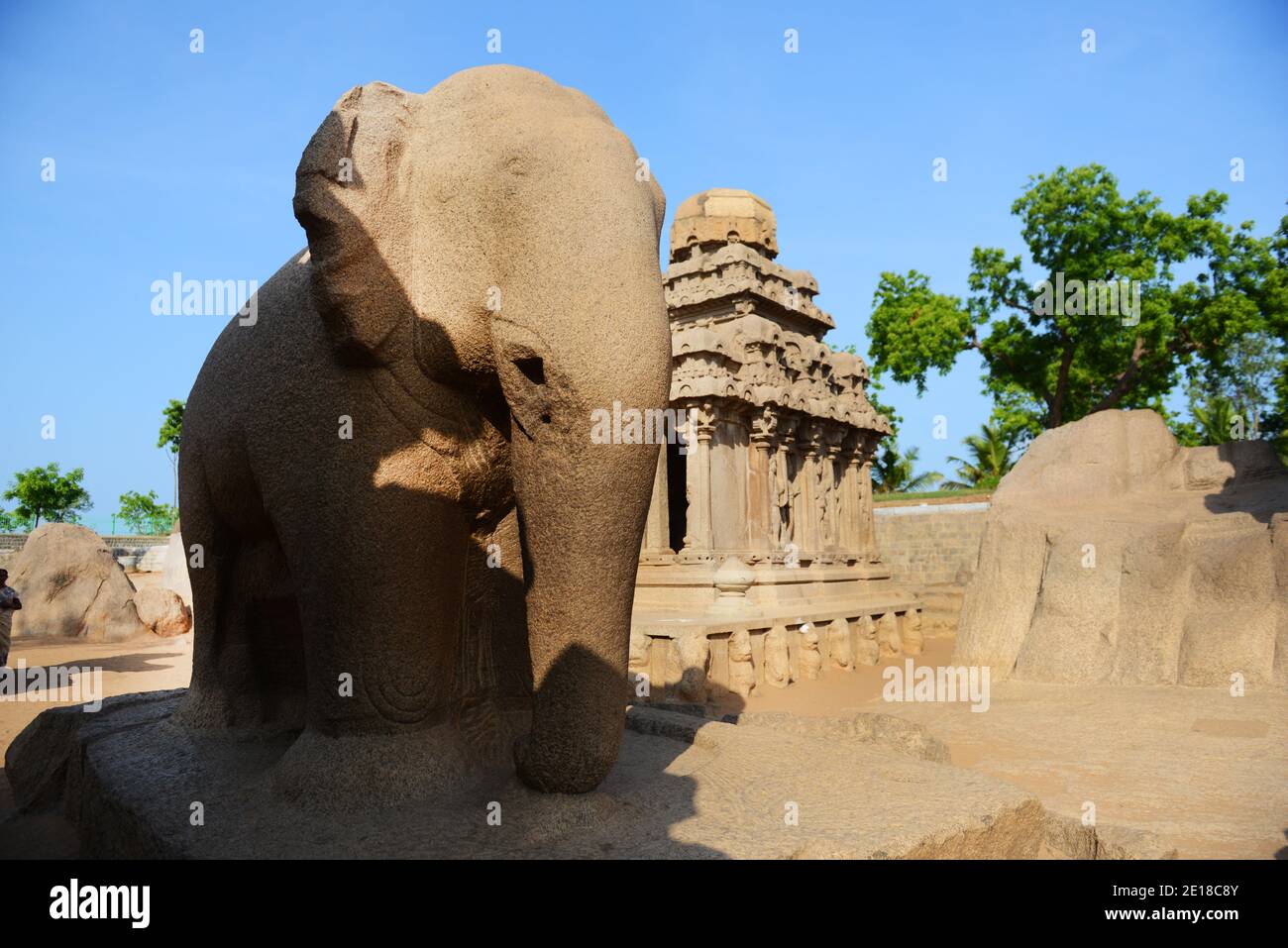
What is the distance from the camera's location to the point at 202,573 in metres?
4.06

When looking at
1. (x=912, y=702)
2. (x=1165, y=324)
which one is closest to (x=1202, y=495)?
(x=912, y=702)

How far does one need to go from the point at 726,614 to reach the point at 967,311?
19143 mm

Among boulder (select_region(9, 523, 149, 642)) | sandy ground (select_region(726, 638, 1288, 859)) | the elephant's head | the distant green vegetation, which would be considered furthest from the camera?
the distant green vegetation

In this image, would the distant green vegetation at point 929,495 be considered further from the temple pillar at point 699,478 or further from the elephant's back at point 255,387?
the elephant's back at point 255,387

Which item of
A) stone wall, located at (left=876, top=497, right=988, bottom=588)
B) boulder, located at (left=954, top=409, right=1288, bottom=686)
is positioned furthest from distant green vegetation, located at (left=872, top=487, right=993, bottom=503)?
boulder, located at (left=954, top=409, right=1288, bottom=686)

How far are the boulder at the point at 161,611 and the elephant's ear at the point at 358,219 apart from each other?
1679 cm

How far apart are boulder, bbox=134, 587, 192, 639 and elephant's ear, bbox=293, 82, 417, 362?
55.1ft

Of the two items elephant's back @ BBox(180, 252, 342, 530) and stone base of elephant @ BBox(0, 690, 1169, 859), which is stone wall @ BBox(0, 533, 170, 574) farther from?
stone base of elephant @ BBox(0, 690, 1169, 859)

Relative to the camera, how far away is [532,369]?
2.62 metres

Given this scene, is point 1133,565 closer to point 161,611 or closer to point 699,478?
point 699,478

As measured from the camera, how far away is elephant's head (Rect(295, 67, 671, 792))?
255 cm

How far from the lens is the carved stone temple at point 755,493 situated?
1055 cm

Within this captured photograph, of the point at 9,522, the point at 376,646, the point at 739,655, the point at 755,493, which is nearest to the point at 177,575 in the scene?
the point at 755,493

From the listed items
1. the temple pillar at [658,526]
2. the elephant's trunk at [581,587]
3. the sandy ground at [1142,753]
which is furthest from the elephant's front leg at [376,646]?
the temple pillar at [658,526]
